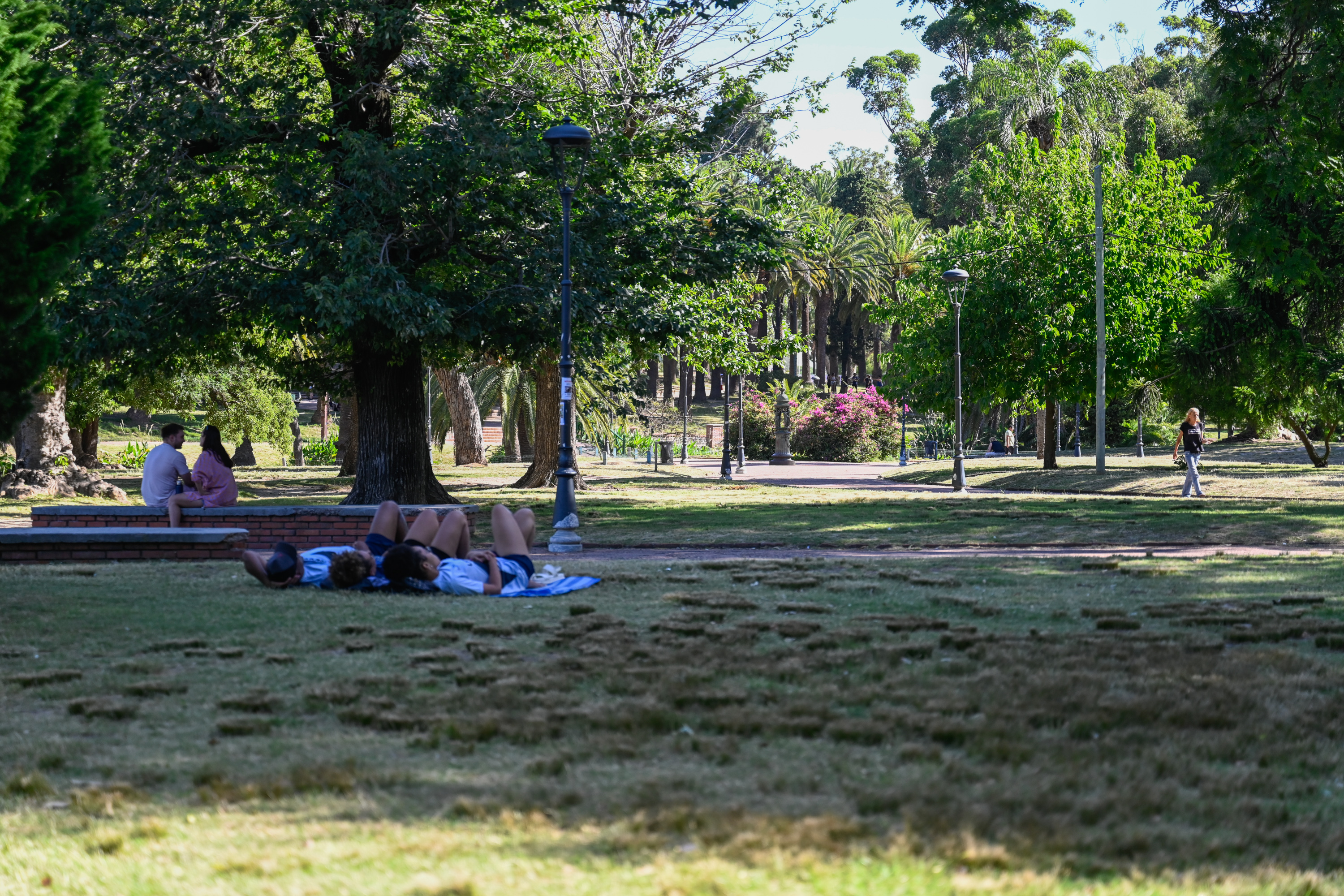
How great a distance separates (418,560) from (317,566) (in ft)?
3.71

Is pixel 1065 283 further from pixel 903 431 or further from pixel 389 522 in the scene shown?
pixel 389 522

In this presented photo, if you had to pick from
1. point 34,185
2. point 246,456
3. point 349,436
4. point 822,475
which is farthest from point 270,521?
point 246,456

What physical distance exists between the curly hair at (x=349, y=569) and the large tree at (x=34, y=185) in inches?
91.5

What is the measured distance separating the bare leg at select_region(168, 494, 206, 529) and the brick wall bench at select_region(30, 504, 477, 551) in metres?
0.06

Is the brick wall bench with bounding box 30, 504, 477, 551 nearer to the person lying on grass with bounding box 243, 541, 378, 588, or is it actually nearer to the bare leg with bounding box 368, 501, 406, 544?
the bare leg with bounding box 368, 501, 406, 544

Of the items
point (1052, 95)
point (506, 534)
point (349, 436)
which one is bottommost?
point (506, 534)

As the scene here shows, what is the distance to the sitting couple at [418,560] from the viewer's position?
30.2 feet

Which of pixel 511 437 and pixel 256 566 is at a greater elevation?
pixel 511 437

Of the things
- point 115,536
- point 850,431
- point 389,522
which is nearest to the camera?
point 389,522

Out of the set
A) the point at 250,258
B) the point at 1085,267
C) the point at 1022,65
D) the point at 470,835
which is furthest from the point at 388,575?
the point at 1022,65

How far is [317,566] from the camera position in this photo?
9.77m

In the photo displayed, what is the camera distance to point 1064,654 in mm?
6688

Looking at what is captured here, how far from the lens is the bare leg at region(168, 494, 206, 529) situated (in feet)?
45.2

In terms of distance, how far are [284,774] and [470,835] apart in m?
1.06
